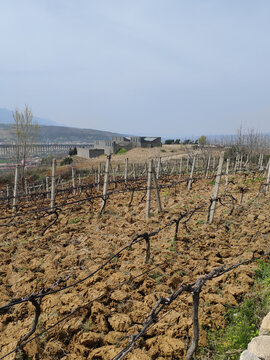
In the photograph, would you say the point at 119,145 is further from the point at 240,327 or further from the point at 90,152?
the point at 240,327

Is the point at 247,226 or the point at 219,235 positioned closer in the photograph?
the point at 219,235

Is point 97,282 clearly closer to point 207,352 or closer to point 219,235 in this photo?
point 207,352

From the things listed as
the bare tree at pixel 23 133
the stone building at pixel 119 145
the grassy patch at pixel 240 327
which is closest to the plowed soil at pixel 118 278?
the grassy patch at pixel 240 327

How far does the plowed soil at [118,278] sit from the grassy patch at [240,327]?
99 millimetres

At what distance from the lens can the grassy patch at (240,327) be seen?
261 cm

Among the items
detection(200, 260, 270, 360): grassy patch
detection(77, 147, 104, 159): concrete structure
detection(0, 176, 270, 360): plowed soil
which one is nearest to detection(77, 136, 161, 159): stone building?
detection(77, 147, 104, 159): concrete structure

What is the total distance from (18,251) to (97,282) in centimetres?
235

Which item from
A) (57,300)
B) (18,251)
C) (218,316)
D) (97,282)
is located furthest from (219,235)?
(18,251)

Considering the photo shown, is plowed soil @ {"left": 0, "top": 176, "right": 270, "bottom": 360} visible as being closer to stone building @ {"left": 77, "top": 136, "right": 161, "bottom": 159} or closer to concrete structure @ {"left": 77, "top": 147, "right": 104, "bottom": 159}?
concrete structure @ {"left": 77, "top": 147, "right": 104, "bottom": 159}

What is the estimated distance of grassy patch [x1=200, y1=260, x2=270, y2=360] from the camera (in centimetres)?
261

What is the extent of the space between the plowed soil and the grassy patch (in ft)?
0.33

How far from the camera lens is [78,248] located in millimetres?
5055

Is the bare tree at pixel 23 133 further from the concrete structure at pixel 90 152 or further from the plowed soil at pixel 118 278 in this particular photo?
the plowed soil at pixel 118 278

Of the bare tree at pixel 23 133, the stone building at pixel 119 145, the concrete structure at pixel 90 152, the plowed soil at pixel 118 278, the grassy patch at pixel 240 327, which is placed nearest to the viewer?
the grassy patch at pixel 240 327
